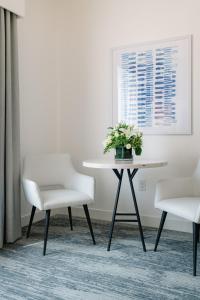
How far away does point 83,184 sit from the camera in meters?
2.82

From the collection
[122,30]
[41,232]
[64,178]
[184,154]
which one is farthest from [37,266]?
[122,30]

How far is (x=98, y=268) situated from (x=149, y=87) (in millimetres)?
1864

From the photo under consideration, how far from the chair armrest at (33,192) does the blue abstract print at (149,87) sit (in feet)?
4.20

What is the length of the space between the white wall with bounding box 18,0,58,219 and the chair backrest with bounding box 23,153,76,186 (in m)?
0.32

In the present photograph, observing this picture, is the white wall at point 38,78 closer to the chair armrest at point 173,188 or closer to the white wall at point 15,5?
the white wall at point 15,5

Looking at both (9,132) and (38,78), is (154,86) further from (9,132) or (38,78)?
(9,132)

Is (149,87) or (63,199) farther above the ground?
(149,87)

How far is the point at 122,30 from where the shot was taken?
3248 millimetres

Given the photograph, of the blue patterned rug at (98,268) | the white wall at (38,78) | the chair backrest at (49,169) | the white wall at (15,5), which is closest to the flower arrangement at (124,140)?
the chair backrest at (49,169)

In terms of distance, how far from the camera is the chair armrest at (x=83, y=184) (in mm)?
2713

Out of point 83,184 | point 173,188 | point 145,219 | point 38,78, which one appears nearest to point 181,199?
point 173,188

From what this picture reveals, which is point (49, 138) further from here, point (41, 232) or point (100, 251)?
point (100, 251)

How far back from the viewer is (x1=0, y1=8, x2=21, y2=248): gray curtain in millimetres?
2543

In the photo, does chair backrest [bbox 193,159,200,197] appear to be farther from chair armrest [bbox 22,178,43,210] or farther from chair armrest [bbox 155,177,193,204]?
chair armrest [bbox 22,178,43,210]
